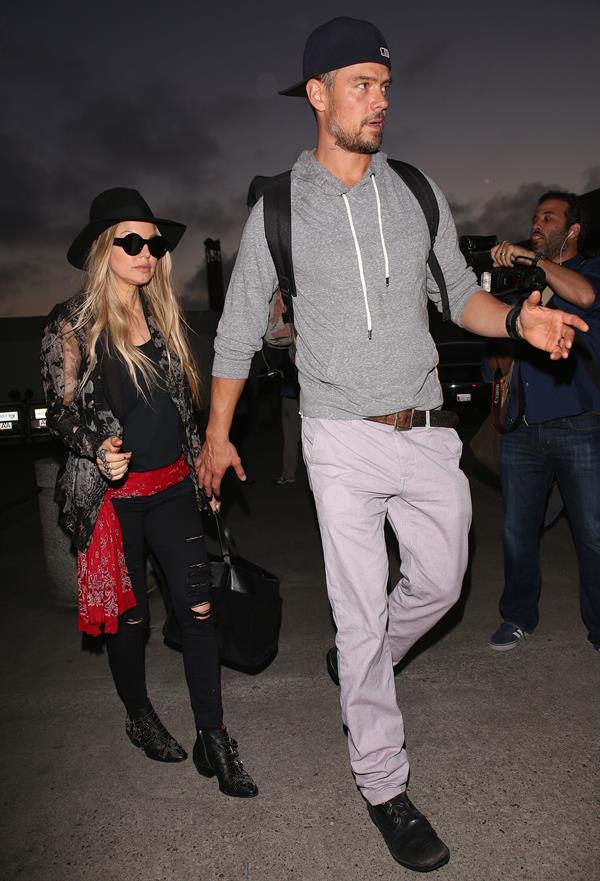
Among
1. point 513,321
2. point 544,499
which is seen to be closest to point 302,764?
point 544,499

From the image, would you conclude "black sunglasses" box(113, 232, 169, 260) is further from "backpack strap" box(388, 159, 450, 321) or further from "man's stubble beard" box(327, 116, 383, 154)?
"backpack strap" box(388, 159, 450, 321)

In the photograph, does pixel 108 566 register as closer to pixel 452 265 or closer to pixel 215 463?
pixel 215 463

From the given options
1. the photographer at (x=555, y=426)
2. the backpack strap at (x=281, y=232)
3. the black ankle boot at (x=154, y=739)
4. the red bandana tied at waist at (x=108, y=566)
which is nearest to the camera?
the backpack strap at (x=281, y=232)

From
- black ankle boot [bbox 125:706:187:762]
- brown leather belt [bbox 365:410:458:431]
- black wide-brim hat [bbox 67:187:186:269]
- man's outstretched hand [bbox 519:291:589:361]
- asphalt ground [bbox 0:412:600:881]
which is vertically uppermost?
black wide-brim hat [bbox 67:187:186:269]

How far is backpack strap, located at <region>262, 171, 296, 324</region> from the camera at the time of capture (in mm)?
2764

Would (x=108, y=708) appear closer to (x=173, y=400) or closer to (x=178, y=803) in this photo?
(x=178, y=803)

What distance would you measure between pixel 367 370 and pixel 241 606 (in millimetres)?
1289

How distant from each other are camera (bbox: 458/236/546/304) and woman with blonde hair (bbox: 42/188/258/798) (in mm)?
1459

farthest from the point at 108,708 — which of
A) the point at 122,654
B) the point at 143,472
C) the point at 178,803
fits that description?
the point at 143,472

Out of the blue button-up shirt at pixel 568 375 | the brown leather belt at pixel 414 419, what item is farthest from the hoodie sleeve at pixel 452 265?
the blue button-up shirt at pixel 568 375

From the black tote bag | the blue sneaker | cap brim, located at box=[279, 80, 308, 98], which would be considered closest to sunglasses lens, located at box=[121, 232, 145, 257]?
cap brim, located at box=[279, 80, 308, 98]

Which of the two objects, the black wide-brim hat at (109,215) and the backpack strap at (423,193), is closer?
the backpack strap at (423,193)

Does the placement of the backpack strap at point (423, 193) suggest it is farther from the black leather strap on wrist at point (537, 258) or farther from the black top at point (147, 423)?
the black top at point (147, 423)

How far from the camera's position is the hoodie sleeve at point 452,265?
2.98 m
